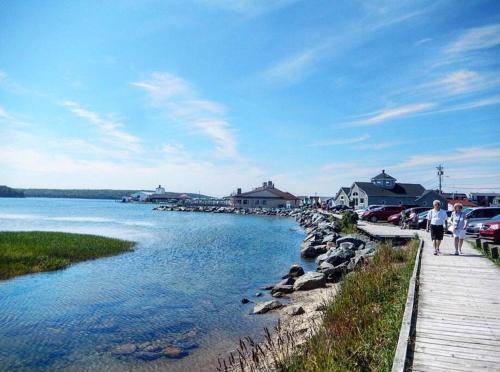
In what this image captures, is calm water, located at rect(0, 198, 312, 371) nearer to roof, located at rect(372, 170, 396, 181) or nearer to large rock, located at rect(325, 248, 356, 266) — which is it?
large rock, located at rect(325, 248, 356, 266)

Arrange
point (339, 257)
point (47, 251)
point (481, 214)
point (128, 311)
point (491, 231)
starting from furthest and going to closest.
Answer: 1. point (481, 214)
2. point (47, 251)
3. point (339, 257)
4. point (491, 231)
5. point (128, 311)

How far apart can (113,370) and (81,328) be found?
3.41 meters

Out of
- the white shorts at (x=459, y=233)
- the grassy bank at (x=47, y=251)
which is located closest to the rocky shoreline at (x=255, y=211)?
the grassy bank at (x=47, y=251)

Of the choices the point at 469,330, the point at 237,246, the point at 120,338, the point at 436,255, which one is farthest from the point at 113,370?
the point at 237,246

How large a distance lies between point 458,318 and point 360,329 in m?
1.93

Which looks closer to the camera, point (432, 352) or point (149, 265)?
point (432, 352)

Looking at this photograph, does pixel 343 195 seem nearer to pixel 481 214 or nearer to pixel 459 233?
pixel 481 214

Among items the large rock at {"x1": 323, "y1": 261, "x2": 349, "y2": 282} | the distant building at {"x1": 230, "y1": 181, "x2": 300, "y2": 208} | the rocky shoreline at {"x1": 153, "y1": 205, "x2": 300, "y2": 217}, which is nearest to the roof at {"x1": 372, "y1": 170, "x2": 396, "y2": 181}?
the rocky shoreline at {"x1": 153, "y1": 205, "x2": 300, "y2": 217}

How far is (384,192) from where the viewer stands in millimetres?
60938

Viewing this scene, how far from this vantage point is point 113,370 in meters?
8.97

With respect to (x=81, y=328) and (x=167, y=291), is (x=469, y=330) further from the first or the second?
(x=167, y=291)

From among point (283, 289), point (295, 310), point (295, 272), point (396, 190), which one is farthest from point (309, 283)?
point (396, 190)

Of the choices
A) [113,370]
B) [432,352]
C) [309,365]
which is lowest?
[113,370]

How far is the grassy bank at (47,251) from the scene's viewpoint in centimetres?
1945
